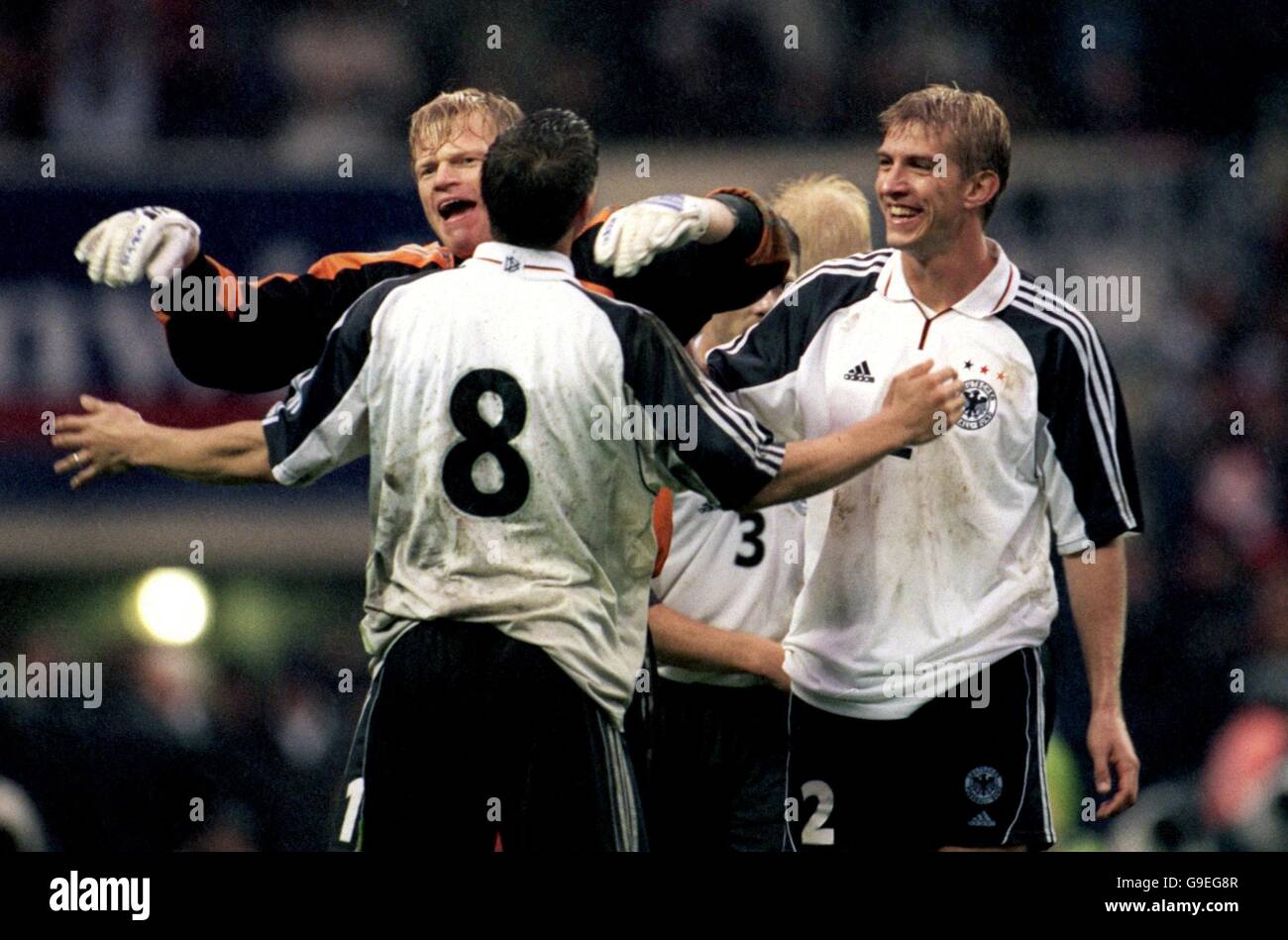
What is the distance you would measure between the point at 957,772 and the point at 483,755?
120cm

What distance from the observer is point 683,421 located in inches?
168

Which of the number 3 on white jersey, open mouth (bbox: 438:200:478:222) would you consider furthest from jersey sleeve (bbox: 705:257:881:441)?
the number 3 on white jersey

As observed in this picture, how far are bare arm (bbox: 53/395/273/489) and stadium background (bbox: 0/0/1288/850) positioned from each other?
3.36 meters

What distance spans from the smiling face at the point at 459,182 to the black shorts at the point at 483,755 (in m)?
1.18

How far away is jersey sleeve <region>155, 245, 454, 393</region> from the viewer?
4.83 metres

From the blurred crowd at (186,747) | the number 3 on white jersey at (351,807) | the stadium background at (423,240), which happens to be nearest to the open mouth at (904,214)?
the number 3 on white jersey at (351,807)

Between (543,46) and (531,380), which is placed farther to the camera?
(543,46)

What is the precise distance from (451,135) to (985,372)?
142 cm

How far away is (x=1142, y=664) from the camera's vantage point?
9414 millimetres

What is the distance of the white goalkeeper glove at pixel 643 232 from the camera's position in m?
4.24

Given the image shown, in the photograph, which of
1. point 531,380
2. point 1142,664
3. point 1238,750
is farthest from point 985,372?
point 1142,664

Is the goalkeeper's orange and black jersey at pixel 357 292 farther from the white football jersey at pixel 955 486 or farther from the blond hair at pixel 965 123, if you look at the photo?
the blond hair at pixel 965 123
